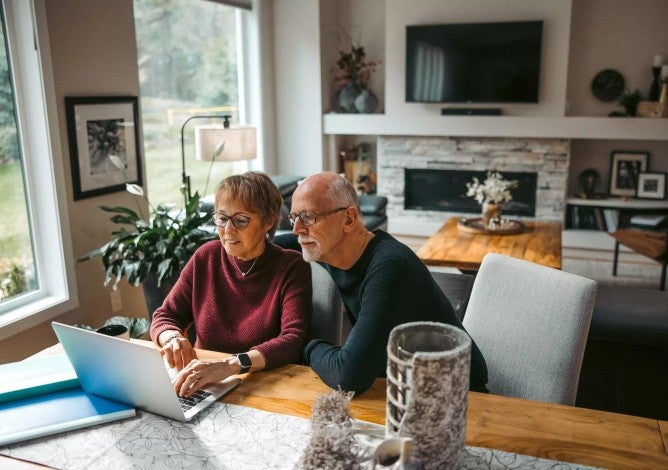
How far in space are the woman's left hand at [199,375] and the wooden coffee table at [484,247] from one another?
231 centimetres

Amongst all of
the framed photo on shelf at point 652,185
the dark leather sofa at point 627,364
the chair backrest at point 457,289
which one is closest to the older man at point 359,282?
the dark leather sofa at point 627,364

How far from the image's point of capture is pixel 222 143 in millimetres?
3424

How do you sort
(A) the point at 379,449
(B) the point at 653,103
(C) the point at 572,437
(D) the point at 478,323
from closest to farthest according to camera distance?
(A) the point at 379,449 → (C) the point at 572,437 → (D) the point at 478,323 → (B) the point at 653,103

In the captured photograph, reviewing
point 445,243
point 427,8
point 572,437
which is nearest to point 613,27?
point 427,8

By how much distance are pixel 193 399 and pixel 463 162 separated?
192 inches

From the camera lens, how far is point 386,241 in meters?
1.56

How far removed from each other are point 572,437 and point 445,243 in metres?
2.82

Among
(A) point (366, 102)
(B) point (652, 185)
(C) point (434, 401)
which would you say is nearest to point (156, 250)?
(C) point (434, 401)

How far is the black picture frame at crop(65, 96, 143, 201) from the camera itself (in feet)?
10.5

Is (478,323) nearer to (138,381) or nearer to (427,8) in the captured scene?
(138,381)

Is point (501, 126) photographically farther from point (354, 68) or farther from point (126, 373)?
point (126, 373)

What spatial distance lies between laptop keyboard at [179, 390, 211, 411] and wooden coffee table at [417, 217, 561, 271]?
237 centimetres

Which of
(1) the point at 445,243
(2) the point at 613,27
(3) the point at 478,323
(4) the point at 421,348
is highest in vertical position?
(2) the point at 613,27

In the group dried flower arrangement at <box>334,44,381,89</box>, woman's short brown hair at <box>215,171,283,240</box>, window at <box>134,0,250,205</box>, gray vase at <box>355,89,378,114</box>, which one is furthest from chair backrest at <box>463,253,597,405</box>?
dried flower arrangement at <box>334,44,381,89</box>
